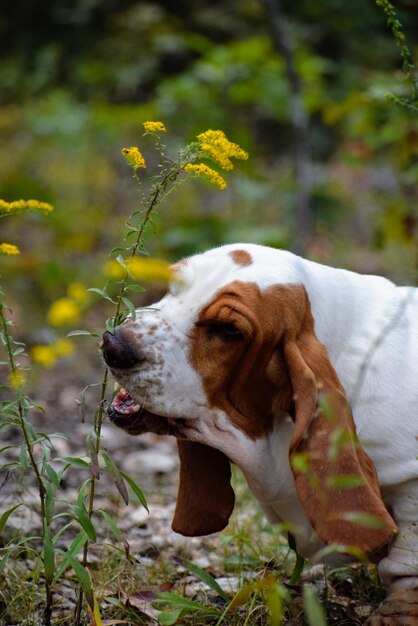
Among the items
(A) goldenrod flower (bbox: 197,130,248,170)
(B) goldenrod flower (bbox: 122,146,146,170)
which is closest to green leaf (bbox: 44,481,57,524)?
(B) goldenrod flower (bbox: 122,146,146,170)

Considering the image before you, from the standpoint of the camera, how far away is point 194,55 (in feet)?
35.2

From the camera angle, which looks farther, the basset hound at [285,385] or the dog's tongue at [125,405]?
the dog's tongue at [125,405]

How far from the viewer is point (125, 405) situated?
2.63m

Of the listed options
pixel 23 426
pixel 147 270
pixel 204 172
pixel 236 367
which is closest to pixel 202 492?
pixel 236 367

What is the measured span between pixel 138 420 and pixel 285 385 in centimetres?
41

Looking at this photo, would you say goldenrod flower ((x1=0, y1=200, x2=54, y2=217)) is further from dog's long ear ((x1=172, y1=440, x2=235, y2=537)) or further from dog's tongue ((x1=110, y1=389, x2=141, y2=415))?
dog's long ear ((x1=172, y1=440, x2=235, y2=537))

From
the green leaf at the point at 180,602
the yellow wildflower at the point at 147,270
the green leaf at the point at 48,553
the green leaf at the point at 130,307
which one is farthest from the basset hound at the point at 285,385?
the green leaf at the point at 48,553

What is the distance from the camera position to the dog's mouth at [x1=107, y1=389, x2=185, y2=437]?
2602 millimetres

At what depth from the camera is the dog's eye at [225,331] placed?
252 centimetres

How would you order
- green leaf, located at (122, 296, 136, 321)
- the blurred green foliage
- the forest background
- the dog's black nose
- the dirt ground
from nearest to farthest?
1. green leaf, located at (122, 296, 136, 321)
2. the dog's black nose
3. the dirt ground
4. the forest background
5. the blurred green foliage

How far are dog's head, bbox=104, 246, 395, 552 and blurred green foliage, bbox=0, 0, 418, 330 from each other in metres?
2.70

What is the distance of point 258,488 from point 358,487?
0.44 meters

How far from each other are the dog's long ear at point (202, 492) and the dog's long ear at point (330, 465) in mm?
421

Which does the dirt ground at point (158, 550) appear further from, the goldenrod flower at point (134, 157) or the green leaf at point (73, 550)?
the goldenrod flower at point (134, 157)
